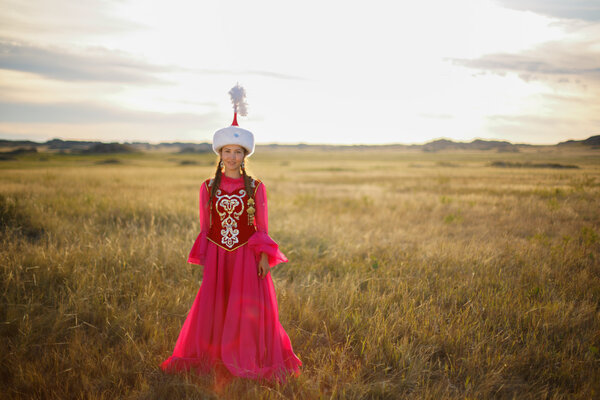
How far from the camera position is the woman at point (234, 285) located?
292 centimetres

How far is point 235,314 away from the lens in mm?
2941

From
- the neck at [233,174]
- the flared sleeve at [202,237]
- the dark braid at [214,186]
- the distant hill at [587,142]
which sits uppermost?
the distant hill at [587,142]

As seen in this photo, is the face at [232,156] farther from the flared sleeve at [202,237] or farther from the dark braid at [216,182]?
the flared sleeve at [202,237]

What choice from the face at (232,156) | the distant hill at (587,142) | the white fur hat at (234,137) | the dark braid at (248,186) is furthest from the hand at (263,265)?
the distant hill at (587,142)

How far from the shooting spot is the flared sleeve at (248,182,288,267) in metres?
2.90

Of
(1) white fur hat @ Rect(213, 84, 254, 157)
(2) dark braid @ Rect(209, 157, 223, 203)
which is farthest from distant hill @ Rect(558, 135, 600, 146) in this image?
(2) dark braid @ Rect(209, 157, 223, 203)

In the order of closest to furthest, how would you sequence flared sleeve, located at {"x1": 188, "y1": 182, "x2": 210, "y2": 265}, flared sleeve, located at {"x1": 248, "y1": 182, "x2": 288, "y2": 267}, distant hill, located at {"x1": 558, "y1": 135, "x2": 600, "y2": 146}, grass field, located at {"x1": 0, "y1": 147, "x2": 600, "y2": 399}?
grass field, located at {"x1": 0, "y1": 147, "x2": 600, "y2": 399}, flared sleeve, located at {"x1": 248, "y1": 182, "x2": 288, "y2": 267}, flared sleeve, located at {"x1": 188, "y1": 182, "x2": 210, "y2": 265}, distant hill, located at {"x1": 558, "y1": 135, "x2": 600, "y2": 146}

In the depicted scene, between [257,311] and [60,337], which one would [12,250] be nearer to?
[60,337]

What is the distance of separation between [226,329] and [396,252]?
4176mm

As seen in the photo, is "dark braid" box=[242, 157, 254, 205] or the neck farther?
the neck

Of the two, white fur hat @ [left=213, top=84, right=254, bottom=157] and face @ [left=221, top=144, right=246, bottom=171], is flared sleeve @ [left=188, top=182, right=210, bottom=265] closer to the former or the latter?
face @ [left=221, top=144, right=246, bottom=171]

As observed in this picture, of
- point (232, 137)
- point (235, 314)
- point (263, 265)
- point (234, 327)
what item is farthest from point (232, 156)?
point (234, 327)

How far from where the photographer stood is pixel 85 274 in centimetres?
432

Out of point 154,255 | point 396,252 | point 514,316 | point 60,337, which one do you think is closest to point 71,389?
point 60,337
